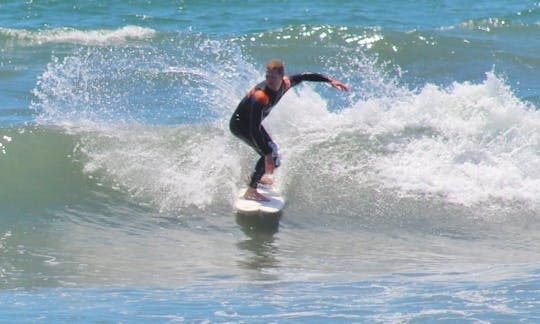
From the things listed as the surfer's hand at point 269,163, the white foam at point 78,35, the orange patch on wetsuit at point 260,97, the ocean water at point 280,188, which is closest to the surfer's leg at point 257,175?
the surfer's hand at point 269,163

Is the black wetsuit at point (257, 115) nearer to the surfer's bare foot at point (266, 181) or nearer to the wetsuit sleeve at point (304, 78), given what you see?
the wetsuit sleeve at point (304, 78)

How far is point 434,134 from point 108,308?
545 centimetres

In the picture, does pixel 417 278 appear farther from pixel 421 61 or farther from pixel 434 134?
pixel 421 61

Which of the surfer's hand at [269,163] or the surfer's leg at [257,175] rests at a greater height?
the surfer's hand at [269,163]

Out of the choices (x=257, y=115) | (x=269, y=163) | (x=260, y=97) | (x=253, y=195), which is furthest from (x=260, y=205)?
(x=260, y=97)

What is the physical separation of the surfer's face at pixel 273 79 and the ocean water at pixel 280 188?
1273 millimetres

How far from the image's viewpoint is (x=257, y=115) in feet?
30.6

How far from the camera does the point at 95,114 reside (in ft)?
40.5

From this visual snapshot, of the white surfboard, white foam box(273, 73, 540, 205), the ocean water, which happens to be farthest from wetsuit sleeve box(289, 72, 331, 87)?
white foam box(273, 73, 540, 205)

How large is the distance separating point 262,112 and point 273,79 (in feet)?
1.01

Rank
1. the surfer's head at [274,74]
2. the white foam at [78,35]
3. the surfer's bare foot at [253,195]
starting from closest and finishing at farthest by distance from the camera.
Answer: the surfer's head at [274,74], the surfer's bare foot at [253,195], the white foam at [78,35]

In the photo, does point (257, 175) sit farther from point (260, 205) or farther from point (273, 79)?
point (273, 79)

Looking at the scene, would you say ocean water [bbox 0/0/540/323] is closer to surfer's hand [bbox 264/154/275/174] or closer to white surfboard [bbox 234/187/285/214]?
white surfboard [bbox 234/187/285/214]

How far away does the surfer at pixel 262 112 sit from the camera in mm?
9273
